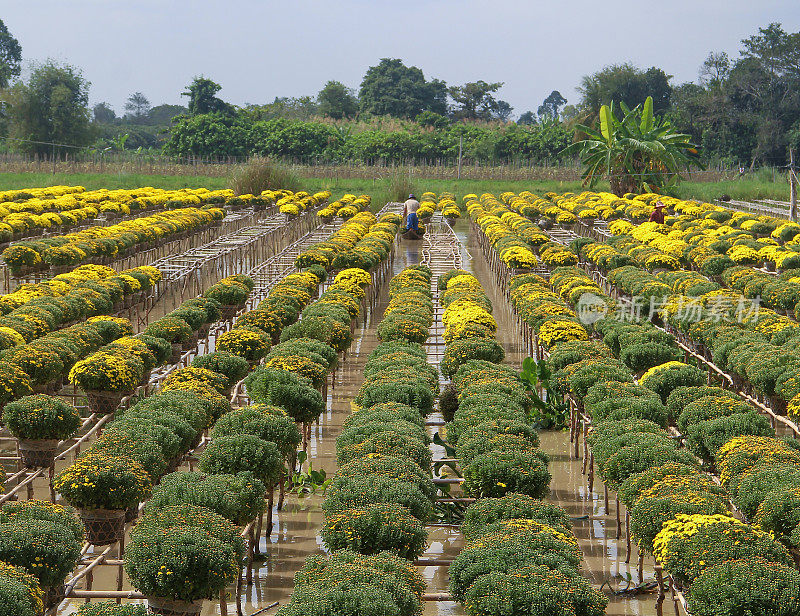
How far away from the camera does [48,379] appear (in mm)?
14344

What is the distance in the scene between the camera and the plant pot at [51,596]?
8203mm

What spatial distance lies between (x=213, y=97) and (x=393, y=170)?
887 inches

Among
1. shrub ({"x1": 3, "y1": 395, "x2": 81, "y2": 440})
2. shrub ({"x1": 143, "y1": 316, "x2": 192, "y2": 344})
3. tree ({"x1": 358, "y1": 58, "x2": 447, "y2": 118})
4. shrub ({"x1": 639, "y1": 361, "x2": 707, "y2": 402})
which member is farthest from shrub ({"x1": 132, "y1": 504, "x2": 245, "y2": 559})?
tree ({"x1": 358, "y1": 58, "x2": 447, "y2": 118})

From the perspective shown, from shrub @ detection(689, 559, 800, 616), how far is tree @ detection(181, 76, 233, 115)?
73365 millimetres

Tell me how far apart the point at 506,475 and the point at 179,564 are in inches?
151

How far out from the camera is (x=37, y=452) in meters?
12.1

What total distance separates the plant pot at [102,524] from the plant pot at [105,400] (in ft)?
13.7

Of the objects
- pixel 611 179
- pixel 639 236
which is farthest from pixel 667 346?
pixel 611 179

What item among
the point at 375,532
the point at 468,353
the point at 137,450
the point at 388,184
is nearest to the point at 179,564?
the point at 375,532

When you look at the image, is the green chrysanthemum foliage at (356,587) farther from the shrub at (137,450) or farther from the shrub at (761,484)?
Answer: the shrub at (761,484)

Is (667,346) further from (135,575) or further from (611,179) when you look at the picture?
(611,179)

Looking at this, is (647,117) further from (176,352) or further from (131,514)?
(131,514)

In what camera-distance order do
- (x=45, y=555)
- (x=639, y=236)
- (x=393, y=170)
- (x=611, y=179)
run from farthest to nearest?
(x=393, y=170), (x=611, y=179), (x=639, y=236), (x=45, y=555)

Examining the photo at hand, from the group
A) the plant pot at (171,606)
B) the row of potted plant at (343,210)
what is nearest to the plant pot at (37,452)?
the plant pot at (171,606)
